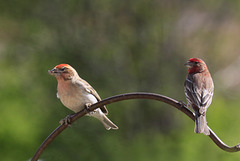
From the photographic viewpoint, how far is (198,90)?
427 centimetres

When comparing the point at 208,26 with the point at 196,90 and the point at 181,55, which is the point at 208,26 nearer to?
the point at 181,55

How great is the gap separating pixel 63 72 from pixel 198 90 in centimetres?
128

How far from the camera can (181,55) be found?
31.7 ft

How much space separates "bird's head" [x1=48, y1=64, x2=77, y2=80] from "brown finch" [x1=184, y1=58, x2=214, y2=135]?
1.11 metres

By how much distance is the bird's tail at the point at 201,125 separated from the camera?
11.6 ft

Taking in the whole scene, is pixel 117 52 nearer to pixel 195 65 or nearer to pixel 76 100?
pixel 195 65

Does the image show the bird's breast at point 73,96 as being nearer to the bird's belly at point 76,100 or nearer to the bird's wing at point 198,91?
the bird's belly at point 76,100

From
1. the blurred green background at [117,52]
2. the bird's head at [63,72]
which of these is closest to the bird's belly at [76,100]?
the bird's head at [63,72]

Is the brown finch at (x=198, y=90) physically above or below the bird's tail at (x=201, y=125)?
above

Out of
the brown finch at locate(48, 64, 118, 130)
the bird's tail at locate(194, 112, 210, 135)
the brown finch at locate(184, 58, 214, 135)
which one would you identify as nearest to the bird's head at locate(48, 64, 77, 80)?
the brown finch at locate(48, 64, 118, 130)

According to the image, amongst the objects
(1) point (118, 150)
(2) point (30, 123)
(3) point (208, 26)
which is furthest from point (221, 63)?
(2) point (30, 123)

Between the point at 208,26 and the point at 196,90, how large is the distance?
5.59 m

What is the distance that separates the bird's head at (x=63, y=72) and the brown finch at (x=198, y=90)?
1113mm

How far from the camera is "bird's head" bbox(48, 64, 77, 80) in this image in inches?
167
